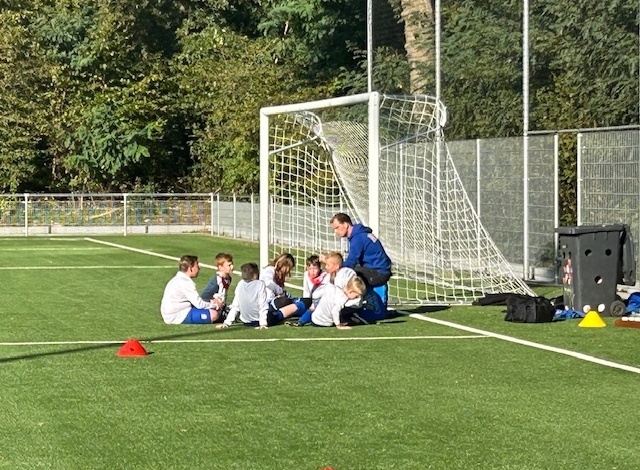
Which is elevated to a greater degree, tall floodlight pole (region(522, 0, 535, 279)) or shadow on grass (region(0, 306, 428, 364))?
tall floodlight pole (region(522, 0, 535, 279))

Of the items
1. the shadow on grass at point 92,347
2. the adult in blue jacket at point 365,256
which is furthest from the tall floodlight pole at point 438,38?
the shadow on grass at point 92,347

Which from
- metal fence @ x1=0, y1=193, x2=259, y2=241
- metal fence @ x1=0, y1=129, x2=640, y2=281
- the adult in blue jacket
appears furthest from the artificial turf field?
metal fence @ x1=0, y1=193, x2=259, y2=241

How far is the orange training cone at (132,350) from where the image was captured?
13500 millimetres

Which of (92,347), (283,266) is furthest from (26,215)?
(92,347)

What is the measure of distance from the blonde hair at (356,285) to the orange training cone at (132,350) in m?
3.17

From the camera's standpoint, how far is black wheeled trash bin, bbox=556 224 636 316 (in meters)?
17.7

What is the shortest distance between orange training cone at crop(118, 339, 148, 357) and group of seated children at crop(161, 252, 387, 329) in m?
2.50

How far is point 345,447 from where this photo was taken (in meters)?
8.84

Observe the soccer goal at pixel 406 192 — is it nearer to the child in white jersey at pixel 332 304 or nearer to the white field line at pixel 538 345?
the white field line at pixel 538 345

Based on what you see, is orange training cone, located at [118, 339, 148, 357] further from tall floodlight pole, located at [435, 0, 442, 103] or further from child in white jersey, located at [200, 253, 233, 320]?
tall floodlight pole, located at [435, 0, 442, 103]

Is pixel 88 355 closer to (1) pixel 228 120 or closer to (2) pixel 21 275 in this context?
(2) pixel 21 275

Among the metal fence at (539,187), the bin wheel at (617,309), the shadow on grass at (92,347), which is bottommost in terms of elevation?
the shadow on grass at (92,347)

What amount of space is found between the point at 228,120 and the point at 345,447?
132 feet

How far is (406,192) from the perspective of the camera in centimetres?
2202
